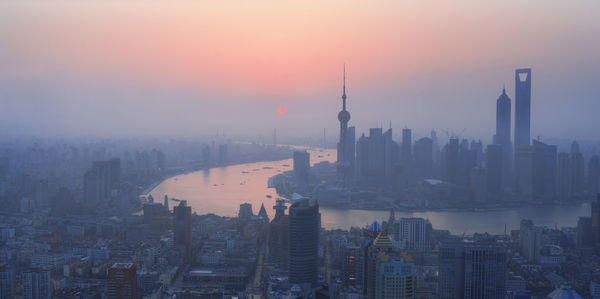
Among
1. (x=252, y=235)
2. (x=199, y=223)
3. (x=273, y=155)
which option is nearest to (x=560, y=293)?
(x=252, y=235)

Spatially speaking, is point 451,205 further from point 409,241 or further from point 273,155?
point 273,155

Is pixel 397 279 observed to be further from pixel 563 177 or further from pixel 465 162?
pixel 465 162

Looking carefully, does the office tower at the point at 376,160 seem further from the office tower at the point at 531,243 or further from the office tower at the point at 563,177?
the office tower at the point at 531,243

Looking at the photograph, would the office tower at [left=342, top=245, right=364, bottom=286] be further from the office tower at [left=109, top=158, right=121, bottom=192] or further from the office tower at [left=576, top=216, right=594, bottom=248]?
the office tower at [left=109, top=158, right=121, bottom=192]

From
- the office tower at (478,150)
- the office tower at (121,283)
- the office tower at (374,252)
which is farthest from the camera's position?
the office tower at (478,150)

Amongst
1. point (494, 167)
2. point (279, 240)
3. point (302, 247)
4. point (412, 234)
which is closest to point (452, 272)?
point (302, 247)

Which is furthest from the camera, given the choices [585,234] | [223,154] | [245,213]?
[223,154]

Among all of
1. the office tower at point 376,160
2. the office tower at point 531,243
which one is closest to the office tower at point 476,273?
the office tower at point 531,243
